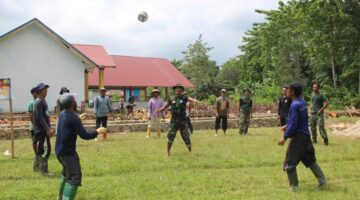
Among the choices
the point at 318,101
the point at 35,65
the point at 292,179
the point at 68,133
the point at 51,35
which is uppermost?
the point at 51,35

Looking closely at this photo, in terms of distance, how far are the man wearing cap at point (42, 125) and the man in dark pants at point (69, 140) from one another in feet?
8.00

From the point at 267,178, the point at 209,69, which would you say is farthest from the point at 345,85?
the point at 267,178

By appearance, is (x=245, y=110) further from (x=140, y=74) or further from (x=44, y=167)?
(x=140, y=74)

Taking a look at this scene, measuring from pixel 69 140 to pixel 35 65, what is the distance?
20026 mm

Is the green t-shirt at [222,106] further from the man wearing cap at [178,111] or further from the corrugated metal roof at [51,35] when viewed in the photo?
the corrugated metal roof at [51,35]

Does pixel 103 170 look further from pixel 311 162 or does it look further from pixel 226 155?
pixel 311 162

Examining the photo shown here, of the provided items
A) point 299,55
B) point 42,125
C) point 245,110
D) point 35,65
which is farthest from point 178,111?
point 299,55

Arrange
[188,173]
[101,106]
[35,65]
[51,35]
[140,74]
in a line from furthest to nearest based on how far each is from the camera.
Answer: [140,74] < [51,35] < [35,65] < [101,106] < [188,173]

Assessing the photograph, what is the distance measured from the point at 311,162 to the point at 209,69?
144 feet

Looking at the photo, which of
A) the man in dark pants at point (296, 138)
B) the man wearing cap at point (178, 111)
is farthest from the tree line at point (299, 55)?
the man in dark pants at point (296, 138)

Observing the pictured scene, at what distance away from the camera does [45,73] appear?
2562cm

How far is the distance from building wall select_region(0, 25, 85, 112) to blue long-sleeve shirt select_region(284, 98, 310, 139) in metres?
19.8

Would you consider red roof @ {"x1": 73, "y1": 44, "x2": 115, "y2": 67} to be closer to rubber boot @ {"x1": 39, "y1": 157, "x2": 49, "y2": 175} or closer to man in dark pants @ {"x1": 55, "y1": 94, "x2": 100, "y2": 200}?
rubber boot @ {"x1": 39, "y1": 157, "x2": 49, "y2": 175}

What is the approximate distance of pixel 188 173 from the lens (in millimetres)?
9094
